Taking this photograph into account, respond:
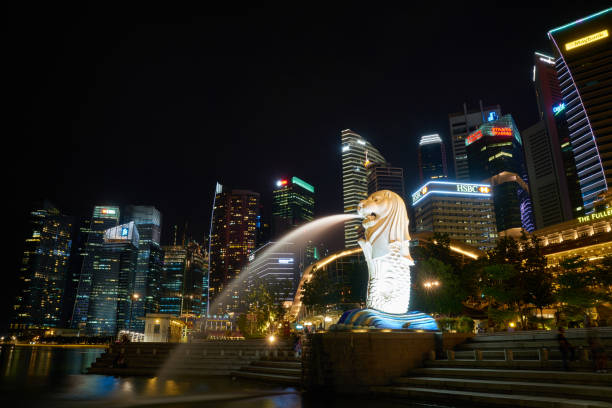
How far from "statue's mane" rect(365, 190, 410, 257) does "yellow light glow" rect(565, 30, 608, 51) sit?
11814 cm

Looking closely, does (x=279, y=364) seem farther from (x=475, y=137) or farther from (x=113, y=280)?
(x=475, y=137)

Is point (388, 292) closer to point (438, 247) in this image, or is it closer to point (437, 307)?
point (437, 307)

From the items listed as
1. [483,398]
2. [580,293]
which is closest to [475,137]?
[580,293]

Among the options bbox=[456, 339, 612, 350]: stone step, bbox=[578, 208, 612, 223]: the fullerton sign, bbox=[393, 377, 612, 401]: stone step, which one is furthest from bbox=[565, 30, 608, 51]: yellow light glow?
bbox=[393, 377, 612, 401]: stone step

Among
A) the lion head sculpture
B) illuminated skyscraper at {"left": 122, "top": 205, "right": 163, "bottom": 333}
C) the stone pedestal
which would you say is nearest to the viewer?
the stone pedestal

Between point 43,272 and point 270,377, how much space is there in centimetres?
16804

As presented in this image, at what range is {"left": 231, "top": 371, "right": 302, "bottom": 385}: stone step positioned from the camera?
1592cm

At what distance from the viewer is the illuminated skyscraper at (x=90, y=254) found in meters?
169

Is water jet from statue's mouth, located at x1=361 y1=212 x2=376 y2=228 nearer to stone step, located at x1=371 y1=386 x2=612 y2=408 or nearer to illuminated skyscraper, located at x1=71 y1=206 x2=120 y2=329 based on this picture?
stone step, located at x1=371 y1=386 x2=612 y2=408

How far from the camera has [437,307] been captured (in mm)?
35062

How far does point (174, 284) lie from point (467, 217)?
130 metres

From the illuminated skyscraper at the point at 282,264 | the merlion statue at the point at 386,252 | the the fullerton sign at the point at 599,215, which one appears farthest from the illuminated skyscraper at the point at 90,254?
the merlion statue at the point at 386,252

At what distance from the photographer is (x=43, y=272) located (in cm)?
15362

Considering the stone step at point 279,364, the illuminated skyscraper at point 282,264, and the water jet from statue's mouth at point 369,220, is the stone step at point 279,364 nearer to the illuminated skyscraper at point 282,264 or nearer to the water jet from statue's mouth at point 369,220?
the water jet from statue's mouth at point 369,220
